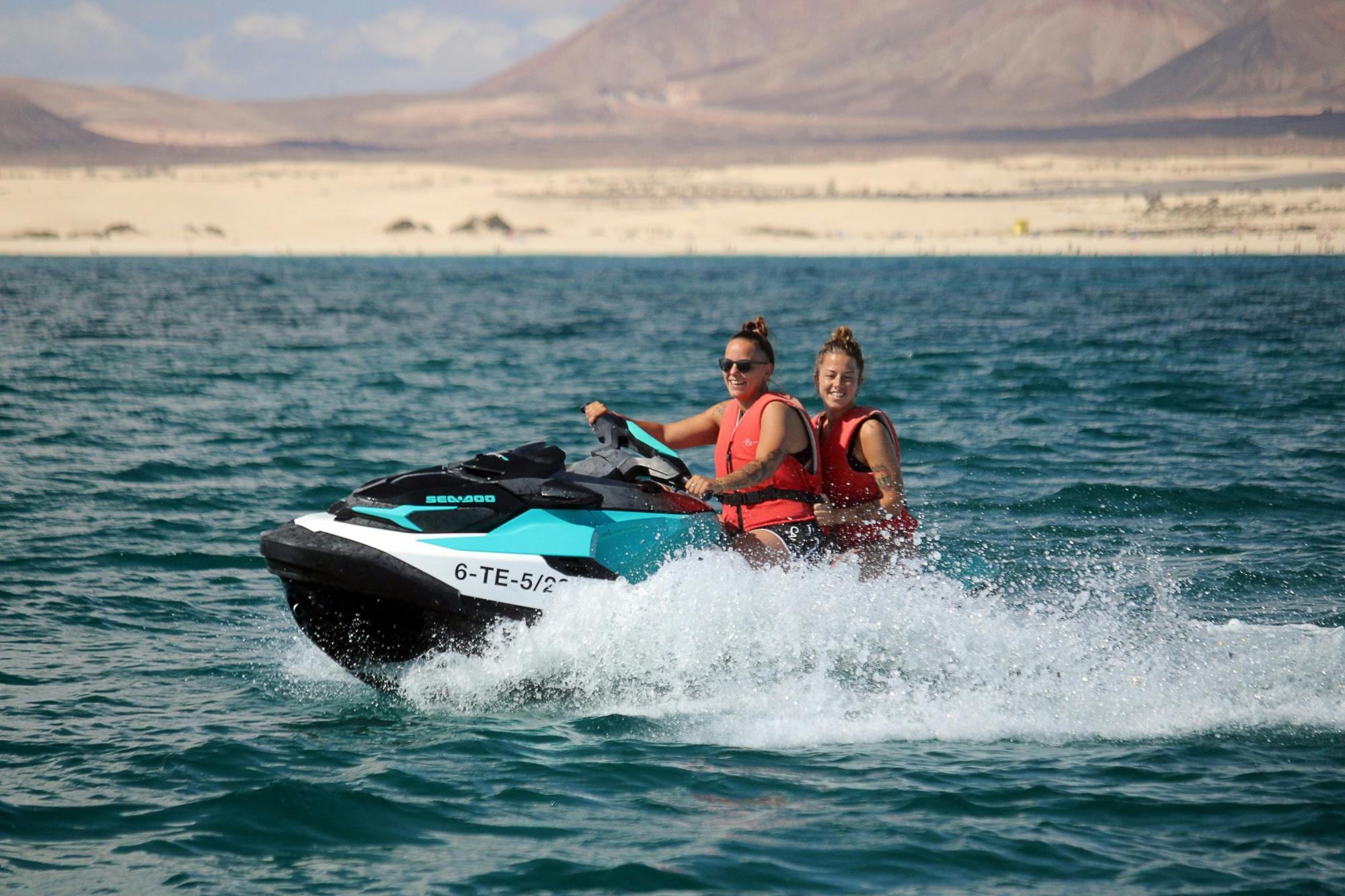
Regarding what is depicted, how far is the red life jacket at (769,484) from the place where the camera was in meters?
6.09

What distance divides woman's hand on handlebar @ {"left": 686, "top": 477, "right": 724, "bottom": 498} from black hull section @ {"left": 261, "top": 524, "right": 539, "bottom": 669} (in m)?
0.82

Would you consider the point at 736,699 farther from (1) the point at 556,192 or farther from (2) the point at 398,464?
(1) the point at 556,192

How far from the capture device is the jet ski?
5633 millimetres

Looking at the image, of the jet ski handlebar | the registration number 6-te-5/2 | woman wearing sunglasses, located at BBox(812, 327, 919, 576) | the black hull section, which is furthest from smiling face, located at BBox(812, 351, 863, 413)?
the black hull section

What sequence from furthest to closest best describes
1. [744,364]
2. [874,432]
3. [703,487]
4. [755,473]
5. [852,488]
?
[852,488] < [874,432] < [744,364] < [755,473] < [703,487]

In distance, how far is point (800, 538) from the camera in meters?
6.16

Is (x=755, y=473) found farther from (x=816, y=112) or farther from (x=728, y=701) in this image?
(x=816, y=112)

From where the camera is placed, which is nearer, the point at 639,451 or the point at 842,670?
the point at 842,670

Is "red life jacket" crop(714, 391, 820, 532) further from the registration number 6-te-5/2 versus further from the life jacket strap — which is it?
the registration number 6-te-5/2

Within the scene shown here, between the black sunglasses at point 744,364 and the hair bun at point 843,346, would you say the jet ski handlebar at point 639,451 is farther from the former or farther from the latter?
the hair bun at point 843,346

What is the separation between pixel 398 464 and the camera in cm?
1119

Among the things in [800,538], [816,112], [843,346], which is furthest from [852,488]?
[816,112]

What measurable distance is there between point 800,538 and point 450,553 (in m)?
1.52

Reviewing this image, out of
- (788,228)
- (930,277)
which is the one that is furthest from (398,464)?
(788,228)
